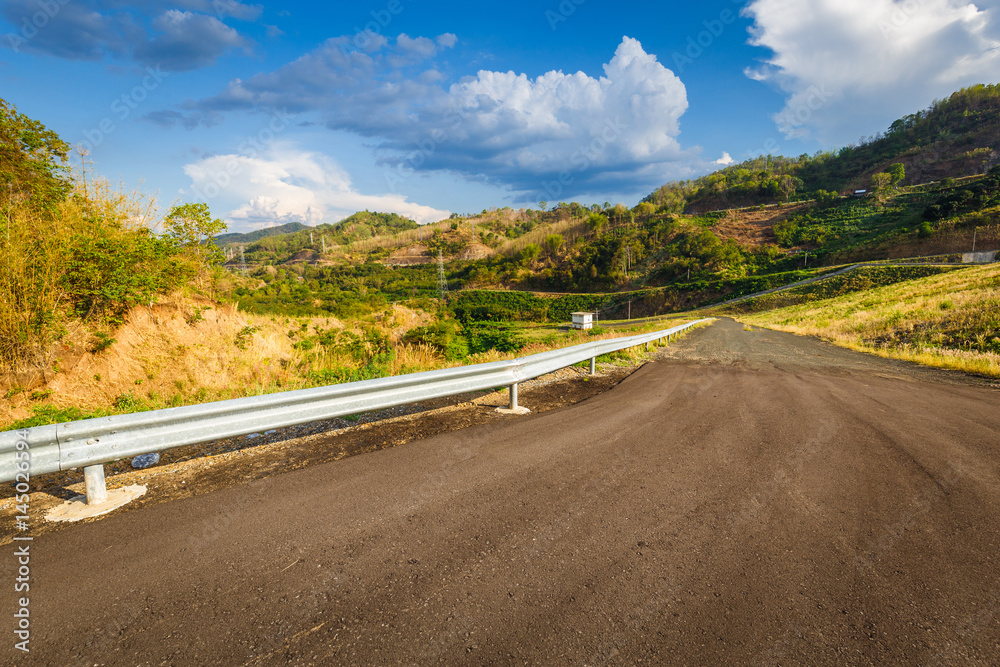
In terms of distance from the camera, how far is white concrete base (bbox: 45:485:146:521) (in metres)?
2.82

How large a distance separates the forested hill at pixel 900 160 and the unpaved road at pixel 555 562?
132864 mm

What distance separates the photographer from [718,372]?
8992mm

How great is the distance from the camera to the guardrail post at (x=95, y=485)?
9.80 feet

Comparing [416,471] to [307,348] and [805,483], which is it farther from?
[307,348]

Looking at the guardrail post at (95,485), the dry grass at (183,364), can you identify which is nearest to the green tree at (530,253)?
the dry grass at (183,364)

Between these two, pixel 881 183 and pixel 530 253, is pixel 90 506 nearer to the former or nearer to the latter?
pixel 530 253

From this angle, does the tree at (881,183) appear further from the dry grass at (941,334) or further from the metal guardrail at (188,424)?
the metal guardrail at (188,424)

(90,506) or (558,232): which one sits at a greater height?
(558,232)

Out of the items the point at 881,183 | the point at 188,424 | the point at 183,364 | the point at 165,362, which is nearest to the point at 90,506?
the point at 188,424

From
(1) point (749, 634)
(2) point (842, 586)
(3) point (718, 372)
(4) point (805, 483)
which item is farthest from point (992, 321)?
(1) point (749, 634)

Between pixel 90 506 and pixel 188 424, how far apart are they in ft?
2.56

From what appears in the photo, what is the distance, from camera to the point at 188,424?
3.46m

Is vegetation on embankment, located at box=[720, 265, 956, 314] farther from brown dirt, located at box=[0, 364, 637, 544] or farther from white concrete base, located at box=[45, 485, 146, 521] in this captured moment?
white concrete base, located at box=[45, 485, 146, 521]

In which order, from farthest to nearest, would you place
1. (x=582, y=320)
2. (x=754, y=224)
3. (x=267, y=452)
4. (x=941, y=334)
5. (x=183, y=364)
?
(x=754, y=224), (x=582, y=320), (x=941, y=334), (x=183, y=364), (x=267, y=452)
